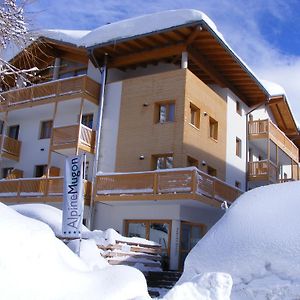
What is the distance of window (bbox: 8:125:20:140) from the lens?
26.6 metres

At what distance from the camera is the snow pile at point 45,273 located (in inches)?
235

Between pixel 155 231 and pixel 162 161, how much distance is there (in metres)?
2.92

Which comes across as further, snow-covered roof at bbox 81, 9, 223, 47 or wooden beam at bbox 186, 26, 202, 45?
snow-covered roof at bbox 81, 9, 223, 47

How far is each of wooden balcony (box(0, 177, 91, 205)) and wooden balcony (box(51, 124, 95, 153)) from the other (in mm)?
1470

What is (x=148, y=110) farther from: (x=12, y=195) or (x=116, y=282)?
(x=116, y=282)

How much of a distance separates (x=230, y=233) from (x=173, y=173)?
10479mm

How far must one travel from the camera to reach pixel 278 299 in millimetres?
7312

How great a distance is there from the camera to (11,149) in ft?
82.5

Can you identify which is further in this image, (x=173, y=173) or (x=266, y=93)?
(x=266, y=93)

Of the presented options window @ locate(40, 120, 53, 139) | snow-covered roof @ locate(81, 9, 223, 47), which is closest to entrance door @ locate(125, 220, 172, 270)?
window @ locate(40, 120, 53, 139)

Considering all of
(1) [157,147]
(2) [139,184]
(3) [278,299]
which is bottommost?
(3) [278,299]

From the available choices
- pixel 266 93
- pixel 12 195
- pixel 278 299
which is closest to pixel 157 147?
pixel 12 195

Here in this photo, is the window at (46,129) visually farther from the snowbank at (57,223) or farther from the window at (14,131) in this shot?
the snowbank at (57,223)

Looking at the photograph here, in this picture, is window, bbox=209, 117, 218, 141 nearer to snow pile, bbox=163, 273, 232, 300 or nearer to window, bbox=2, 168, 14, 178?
window, bbox=2, 168, 14, 178
